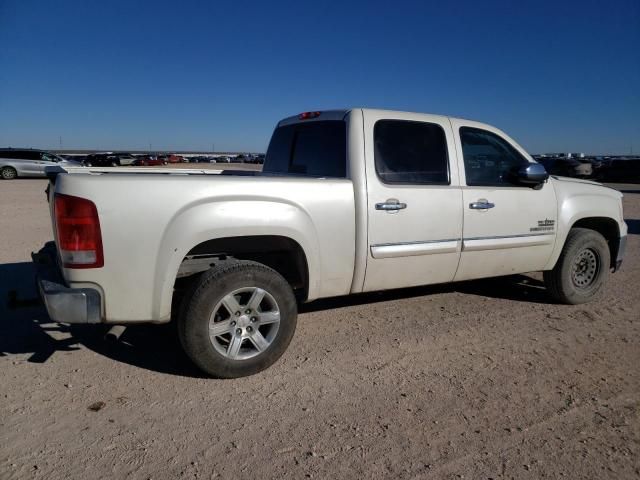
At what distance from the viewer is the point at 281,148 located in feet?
16.6

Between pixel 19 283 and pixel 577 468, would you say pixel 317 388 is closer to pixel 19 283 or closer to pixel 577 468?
pixel 577 468

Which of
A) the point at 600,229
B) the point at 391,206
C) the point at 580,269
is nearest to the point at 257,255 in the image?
the point at 391,206

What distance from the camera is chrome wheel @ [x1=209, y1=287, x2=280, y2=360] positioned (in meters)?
3.37

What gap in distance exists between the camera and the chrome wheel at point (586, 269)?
5238 millimetres

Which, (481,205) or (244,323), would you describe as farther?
(481,205)

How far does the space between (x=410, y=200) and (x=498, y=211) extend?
102 cm

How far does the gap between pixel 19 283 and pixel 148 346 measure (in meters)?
2.54

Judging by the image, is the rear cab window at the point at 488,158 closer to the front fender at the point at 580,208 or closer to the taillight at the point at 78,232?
the front fender at the point at 580,208

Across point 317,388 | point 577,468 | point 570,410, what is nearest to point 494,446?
point 577,468

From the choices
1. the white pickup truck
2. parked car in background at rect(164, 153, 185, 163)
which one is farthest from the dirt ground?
parked car in background at rect(164, 153, 185, 163)

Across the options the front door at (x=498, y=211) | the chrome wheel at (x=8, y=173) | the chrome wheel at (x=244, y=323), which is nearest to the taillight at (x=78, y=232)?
the chrome wheel at (x=244, y=323)

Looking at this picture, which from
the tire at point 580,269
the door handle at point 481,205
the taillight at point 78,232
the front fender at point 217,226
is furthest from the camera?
the tire at point 580,269

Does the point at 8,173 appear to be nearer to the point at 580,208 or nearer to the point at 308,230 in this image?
the point at 308,230

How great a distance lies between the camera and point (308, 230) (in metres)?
3.57
